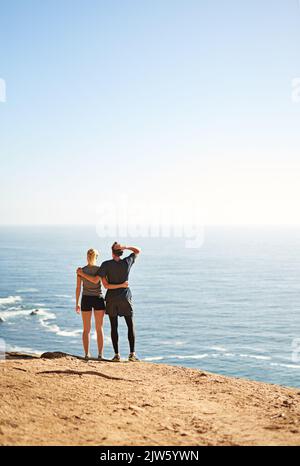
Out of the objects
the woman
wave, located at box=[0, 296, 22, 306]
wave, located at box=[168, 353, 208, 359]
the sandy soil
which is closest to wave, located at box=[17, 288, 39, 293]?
wave, located at box=[0, 296, 22, 306]

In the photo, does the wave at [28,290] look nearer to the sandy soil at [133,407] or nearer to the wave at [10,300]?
the wave at [10,300]

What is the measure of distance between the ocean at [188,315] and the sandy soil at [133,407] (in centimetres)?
4562

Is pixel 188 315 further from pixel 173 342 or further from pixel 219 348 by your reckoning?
pixel 219 348

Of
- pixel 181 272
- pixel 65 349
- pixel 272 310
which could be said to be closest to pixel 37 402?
pixel 65 349

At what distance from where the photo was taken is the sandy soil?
6.34 metres

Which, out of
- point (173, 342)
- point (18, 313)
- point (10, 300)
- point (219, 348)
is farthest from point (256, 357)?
point (10, 300)

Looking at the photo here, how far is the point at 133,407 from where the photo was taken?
7.72 m

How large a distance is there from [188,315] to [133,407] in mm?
83231

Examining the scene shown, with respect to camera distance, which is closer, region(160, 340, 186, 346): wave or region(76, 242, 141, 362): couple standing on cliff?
region(76, 242, 141, 362): couple standing on cliff

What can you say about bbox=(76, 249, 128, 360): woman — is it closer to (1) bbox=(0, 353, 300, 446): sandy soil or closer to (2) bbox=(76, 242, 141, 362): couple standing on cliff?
(2) bbox=(76, 242, 141, 362): couple standing on cliff

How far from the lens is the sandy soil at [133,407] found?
20.8 feet

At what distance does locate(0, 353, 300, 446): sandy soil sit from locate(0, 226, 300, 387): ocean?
150 feet

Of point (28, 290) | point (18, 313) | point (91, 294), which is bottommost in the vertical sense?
point (18, 313)
